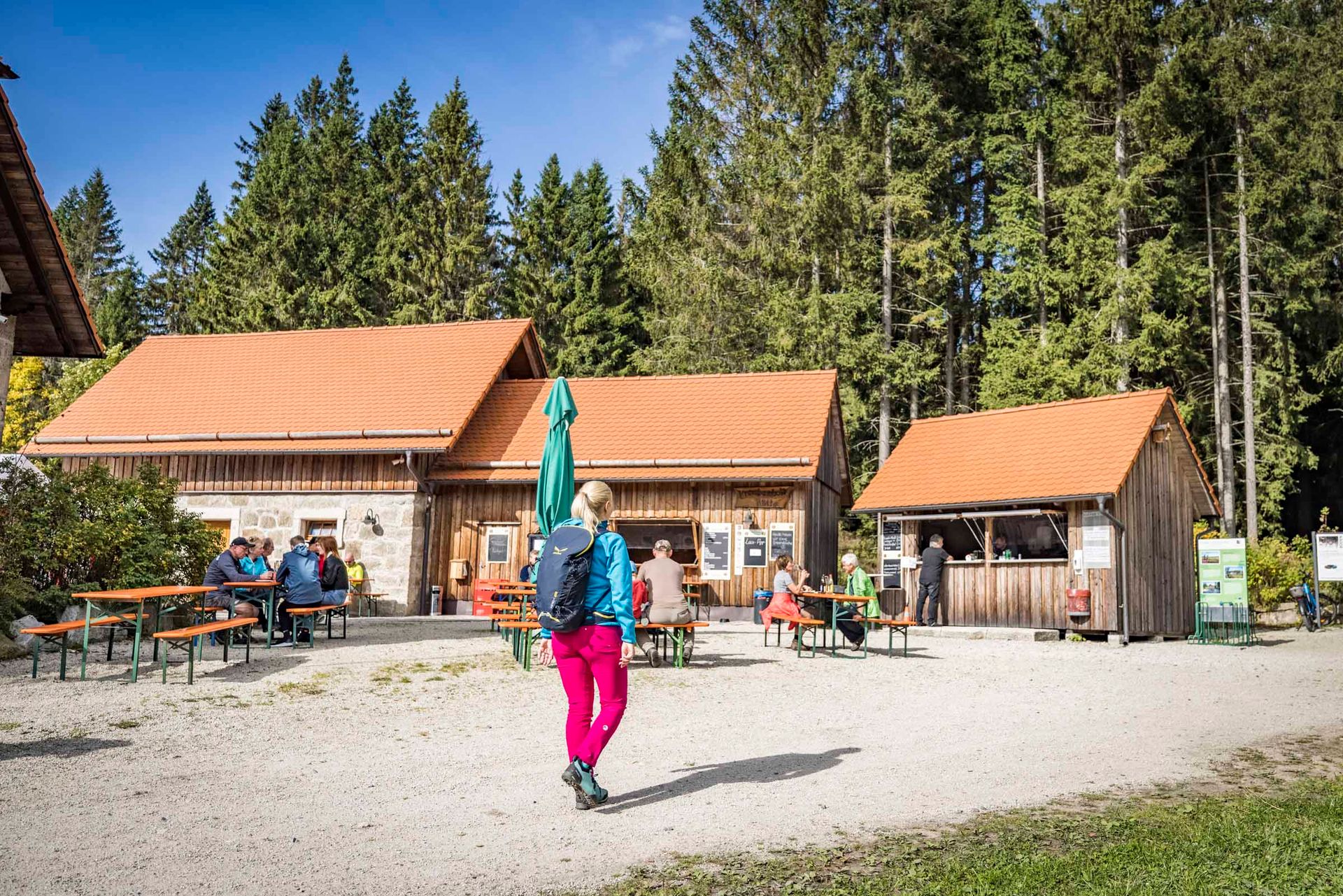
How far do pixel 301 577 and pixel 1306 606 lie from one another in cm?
2079

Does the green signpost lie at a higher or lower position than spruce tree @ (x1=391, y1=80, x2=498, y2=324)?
lower

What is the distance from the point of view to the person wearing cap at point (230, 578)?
12.7 meters

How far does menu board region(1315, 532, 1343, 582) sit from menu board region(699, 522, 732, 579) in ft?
40.5

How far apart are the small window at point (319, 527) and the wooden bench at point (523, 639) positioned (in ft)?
35.0

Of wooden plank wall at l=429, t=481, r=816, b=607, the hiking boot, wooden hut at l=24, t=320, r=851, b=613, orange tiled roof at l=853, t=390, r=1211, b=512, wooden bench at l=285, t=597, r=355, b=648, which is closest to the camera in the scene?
the hiking boot

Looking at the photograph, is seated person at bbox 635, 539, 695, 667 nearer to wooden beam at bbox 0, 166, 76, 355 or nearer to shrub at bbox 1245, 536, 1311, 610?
wooden beam at bbox 0, 166, 76, 355

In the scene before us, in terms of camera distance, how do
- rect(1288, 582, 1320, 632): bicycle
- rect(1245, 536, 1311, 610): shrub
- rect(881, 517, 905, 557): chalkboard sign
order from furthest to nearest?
rect(1245, 536, 1311, 610): shrub → rect(1288, 582, 1320, 632): bicycle → rect(881, 517, 905, 557): chalkboard sign

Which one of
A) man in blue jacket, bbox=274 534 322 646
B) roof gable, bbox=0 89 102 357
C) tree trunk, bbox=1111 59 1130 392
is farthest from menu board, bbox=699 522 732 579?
tree trunk, bbox=1111 59 1130 392

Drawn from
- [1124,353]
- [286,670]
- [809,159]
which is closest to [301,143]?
[809,159]

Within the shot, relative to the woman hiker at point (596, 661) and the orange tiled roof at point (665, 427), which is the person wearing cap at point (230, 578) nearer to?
the woman hiker at point (596, 661)

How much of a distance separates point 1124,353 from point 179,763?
26003 mm

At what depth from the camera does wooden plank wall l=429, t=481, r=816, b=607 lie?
21.0 m

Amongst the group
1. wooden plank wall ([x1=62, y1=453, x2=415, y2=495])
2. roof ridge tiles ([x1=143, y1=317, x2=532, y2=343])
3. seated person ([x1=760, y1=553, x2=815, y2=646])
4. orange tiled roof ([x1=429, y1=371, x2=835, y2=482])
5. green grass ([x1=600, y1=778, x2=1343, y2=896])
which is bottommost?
green grass ([x1=600, y1=778, x2=1343, y2=896])

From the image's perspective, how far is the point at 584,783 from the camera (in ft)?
18.8
